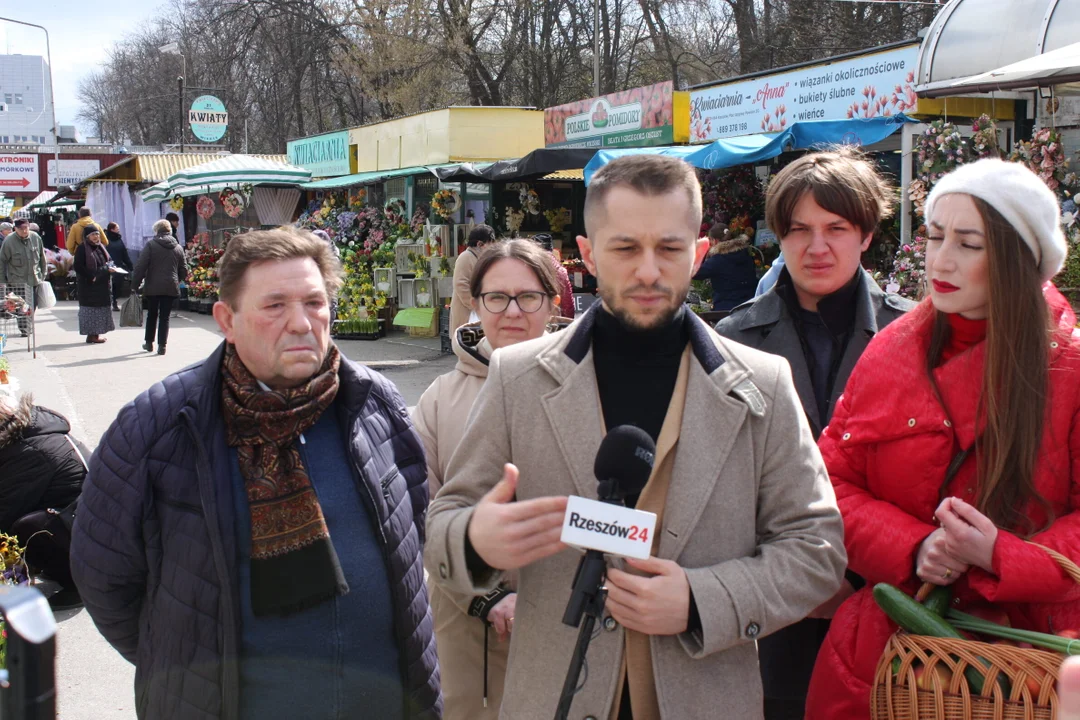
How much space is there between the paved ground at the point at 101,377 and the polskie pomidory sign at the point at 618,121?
406 cm

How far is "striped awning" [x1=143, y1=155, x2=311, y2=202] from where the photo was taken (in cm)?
1950

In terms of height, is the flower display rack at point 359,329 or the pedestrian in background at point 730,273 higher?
the pedestrian in background at point 730,273

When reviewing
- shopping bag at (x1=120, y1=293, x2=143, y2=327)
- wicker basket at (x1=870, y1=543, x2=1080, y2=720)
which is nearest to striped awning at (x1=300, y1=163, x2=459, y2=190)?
shopping bag at (x1=120, y1=293, x2=143, y2=327)

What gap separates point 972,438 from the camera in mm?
2205

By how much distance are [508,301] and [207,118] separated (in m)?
29.7

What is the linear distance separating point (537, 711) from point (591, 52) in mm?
29129

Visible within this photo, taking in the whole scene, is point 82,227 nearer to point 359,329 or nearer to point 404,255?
point 359,329

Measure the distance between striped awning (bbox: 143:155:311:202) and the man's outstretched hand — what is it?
18.8 meters

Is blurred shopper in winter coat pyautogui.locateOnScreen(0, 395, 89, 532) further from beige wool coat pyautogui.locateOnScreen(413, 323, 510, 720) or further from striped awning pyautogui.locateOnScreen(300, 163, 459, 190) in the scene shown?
striped awning pyautogui.locateOnScreen(300, 163, 459, 190)

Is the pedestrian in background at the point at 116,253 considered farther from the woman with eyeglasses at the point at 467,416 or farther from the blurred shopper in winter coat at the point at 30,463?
the woman with eyeglasses at the point at 467,416

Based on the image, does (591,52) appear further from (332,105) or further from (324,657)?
(324,657)

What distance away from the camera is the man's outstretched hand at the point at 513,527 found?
66.9 inches

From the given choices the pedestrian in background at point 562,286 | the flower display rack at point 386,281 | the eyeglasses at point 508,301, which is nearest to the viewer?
the eyeglasses at point 508,301

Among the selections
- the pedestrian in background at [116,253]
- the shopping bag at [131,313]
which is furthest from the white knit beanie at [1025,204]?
the pedestrian in background at [116,253]
